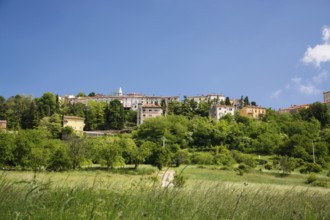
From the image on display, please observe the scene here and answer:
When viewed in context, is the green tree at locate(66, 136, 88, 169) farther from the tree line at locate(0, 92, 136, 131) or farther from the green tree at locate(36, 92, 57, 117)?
the green tree at locate(36, 92, 57, 117)

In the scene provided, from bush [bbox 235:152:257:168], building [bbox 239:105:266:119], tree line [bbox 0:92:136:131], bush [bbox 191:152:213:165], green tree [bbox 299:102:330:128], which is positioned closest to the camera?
bush [bbox 235:152:257:168]

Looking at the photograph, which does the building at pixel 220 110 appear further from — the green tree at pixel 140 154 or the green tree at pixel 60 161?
the green tree at pixel 60 161

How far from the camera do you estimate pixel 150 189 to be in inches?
174

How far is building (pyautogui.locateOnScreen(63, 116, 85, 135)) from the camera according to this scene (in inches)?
4016

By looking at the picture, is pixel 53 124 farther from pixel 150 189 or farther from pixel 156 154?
pixel 150 189

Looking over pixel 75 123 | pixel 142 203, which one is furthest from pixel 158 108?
pixel 142 203

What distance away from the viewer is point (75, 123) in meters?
106

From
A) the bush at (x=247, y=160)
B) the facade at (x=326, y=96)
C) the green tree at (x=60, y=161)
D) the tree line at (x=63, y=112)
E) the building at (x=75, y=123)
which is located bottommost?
the bush at (x=247, y=160)

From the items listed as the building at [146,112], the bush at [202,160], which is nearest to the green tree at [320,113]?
the building at [146,112]

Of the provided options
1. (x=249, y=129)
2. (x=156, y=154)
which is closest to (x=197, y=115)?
(x=249, y=129)

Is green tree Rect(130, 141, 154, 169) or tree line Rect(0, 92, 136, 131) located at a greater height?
tree line Rect(0, 92, 136, 131)

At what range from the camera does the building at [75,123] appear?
10200cm

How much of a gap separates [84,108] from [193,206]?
12208cm

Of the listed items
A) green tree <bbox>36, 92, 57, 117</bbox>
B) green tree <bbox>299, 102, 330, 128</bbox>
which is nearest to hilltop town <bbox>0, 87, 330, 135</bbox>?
green tree <bbox>36, 92, 57, 117</bbox>
